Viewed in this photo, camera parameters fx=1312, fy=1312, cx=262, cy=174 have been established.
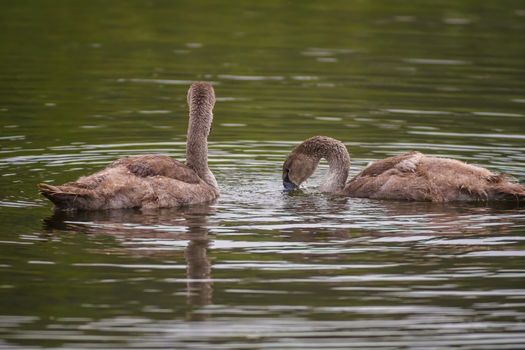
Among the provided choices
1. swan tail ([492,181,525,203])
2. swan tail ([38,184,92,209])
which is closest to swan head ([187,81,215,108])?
swan tail ([38,184,92,209])

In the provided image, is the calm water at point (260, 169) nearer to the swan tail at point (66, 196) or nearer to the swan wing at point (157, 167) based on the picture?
the swan tail at point (66, 196)

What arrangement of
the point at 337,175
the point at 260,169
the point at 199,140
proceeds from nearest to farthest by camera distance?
the point at 199,140
the point at 337,175
the point at 260,169

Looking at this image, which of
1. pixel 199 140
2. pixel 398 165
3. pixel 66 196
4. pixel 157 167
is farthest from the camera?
pixel 199 140

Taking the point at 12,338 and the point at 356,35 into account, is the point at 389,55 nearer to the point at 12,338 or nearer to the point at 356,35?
the point at 356,35

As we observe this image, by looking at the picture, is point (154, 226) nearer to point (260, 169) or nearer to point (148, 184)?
point (148, 184)

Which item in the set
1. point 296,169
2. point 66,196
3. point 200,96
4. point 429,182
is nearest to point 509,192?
point 429,182

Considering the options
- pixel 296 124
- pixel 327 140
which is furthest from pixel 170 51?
pixel 327 140

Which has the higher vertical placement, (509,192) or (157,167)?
(157,167)

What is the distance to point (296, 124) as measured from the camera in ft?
67.2

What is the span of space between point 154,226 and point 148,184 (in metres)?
0.99

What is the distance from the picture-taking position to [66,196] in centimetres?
1355

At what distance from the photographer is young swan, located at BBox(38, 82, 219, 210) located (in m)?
13.8

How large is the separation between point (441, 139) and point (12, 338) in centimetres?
1036

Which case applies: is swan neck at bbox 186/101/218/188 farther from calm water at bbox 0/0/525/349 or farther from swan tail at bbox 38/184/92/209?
swan tail at bbox 38/184/92/209
